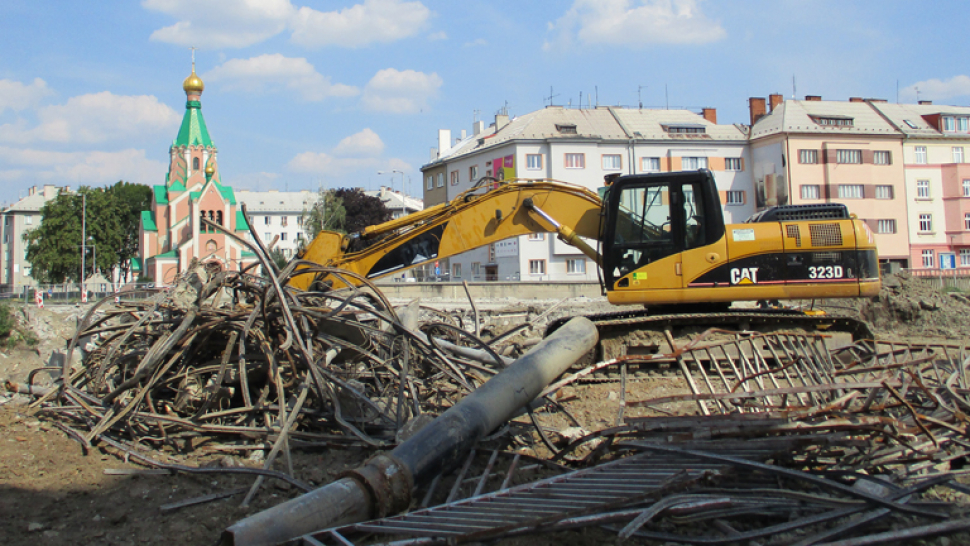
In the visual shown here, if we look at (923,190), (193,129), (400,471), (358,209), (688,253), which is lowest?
(400,471)

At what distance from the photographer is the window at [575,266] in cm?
4069

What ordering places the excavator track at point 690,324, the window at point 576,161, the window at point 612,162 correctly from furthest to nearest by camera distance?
the window at point 612,162 < the window at point 576,161 < the excavator track at point 690,324

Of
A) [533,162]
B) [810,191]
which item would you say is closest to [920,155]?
[810,191]

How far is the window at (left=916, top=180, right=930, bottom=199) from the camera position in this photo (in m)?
45.4

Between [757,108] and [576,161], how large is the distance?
46.6 ft

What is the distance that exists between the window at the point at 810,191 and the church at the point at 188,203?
4159 cm

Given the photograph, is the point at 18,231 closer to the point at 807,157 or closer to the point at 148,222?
the point at 148,222

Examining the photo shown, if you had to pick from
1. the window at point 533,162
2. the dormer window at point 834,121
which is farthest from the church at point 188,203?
the dormer window at point 834,121

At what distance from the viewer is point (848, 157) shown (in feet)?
141

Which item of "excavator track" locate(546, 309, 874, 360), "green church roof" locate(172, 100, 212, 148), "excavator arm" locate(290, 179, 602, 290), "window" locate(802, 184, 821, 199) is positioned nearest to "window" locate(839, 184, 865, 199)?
"window" locate(802, 184, 821, 199)

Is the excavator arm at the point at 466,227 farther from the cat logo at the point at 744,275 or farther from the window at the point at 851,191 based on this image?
the window at the point at 851,191

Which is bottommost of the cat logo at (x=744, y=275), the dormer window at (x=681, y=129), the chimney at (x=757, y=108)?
the cat logo at (x=744, y=275)

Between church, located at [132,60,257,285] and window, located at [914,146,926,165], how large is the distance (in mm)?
50157

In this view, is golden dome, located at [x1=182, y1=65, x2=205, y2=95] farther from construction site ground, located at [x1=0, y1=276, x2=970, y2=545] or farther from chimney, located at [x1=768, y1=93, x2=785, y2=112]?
construction site ground, located at [x1=0, y1=276, x2=970, y2=545]
